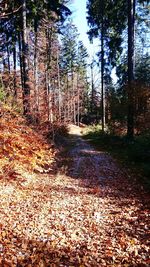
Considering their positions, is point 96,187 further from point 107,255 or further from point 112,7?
point 112,7

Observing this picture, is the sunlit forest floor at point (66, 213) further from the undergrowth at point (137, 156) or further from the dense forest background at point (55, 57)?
the dense forest background at point (55, 57)

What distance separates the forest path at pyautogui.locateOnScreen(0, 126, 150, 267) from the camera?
4.43 metres

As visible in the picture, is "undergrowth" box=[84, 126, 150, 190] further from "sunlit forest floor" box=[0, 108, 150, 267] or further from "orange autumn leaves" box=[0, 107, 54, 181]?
"orange autumn leaves" box=[0, 107, 54, 181]

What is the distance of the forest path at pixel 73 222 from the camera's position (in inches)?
174

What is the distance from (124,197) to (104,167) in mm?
3450

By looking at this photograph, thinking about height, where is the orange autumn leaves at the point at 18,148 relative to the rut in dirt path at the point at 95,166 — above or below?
above

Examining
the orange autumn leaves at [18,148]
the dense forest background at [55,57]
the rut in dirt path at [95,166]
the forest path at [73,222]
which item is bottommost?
the forest path at [73,222]

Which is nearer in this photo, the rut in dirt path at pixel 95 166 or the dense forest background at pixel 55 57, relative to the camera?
the rut in dirt path at pixel 95 166

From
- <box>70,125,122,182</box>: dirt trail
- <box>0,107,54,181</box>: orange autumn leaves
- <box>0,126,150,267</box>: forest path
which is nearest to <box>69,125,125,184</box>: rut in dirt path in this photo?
<box>70,125,122,182</box>: dirt trail

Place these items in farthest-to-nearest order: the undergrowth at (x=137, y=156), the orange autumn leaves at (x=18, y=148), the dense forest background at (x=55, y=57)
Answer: the dense forest background at (x=55, y=57)
the undergrowth at (x=137, y=156)
the orange autumn leaves at (x=18, y=148)

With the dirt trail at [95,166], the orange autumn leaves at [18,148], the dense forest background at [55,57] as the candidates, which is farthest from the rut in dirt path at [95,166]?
the dense forest background at [55,57]

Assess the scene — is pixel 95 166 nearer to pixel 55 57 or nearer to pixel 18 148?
pixel 18 148

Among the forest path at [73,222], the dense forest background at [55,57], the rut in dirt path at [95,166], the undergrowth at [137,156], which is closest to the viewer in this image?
the forest path at [73,222]

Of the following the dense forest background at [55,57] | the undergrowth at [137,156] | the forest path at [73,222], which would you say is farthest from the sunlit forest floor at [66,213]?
the dense forest background at [55,57]
